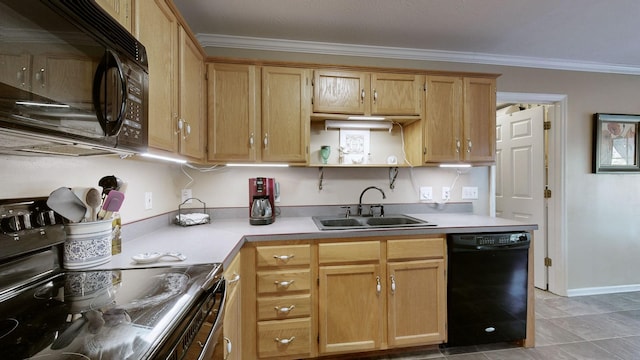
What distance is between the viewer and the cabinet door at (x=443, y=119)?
2.12 m

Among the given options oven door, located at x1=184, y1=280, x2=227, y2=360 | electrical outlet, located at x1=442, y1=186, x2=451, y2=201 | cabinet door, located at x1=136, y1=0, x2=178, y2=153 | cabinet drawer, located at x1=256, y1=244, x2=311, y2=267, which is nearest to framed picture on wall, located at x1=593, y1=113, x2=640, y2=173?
electrical outlet, located at x1=442, y1=186, x2=451, y2=201

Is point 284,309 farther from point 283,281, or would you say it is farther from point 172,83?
point 172,83

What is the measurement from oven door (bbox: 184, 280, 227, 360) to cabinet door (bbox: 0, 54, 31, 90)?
70cm

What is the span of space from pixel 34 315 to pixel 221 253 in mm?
602

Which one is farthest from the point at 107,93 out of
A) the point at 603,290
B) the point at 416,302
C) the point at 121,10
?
the point at 603,290

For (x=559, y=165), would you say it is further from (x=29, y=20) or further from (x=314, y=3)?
(x=29, y=20)

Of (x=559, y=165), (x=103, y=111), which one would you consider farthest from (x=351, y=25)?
(x=559, y=165)

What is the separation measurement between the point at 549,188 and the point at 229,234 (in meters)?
3.27

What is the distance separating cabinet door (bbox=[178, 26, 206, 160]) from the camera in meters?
1.53

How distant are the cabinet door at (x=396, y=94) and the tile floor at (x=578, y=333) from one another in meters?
1.83

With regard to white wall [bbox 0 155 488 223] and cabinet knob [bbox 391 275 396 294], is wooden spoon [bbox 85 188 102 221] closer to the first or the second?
white wall [bbox 0 155 488 223]

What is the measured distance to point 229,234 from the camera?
161 cm

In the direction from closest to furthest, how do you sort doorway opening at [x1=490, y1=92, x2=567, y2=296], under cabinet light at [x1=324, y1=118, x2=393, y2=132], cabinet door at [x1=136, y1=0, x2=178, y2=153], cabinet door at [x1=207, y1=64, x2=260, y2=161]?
1. cabinet door at [x1=136, y1=0, x2=178, y2=153]
2. cabinet door at [x1=207, y1=64, x2=260, y2=161]
3. under cabinet light at [x1=324, y1=118, x2=393, y2=132]
4. doorway opening at [x1=490, y1=92, x2=567, y2=296]

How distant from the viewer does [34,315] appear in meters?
0.67
